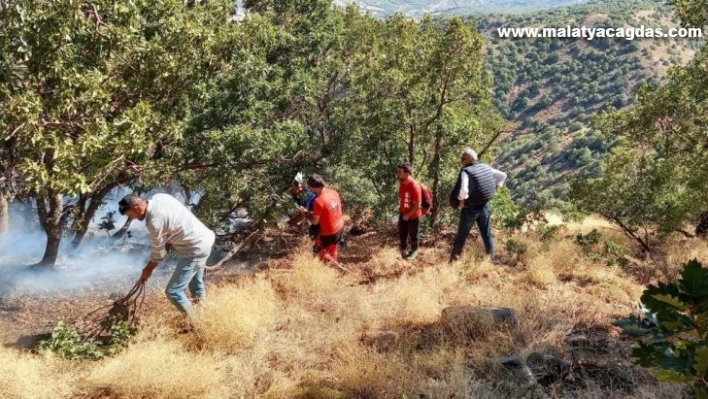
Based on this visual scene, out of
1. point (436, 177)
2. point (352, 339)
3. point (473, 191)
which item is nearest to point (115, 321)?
point (352, 339)

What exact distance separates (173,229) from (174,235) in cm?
8

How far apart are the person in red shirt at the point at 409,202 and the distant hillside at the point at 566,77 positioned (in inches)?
2716

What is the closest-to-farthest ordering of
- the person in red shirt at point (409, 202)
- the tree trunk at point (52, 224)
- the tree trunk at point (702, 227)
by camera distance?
1. the person in red shirt at point (409, 202)
2. the tree trunk at point (52, 224)
3. the tree trunk at point (702, 227)

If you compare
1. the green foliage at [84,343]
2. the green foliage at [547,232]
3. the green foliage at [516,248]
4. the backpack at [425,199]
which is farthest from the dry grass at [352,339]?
the green foliage at [547,232]

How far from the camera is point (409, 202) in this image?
7789mm

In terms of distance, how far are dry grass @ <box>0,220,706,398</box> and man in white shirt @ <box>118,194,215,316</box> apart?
41 centimetres

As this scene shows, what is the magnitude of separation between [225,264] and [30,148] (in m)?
4.58

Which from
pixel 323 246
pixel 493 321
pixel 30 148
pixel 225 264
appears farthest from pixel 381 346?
→ pixel 225 264

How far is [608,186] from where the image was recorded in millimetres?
8391

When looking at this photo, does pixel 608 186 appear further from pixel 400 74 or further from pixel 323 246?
pixel 323 246

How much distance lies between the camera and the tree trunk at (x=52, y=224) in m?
8.98

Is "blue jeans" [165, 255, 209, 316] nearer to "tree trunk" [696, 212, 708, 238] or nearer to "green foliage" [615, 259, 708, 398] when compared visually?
"green foliage" [615, 259, 708, 398]

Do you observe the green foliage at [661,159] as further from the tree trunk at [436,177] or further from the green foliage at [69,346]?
the green foliage at [69,346]

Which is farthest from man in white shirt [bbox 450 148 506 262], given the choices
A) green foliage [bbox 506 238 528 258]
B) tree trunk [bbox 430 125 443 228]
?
tree trunk [bbox 430 125 443 228]
